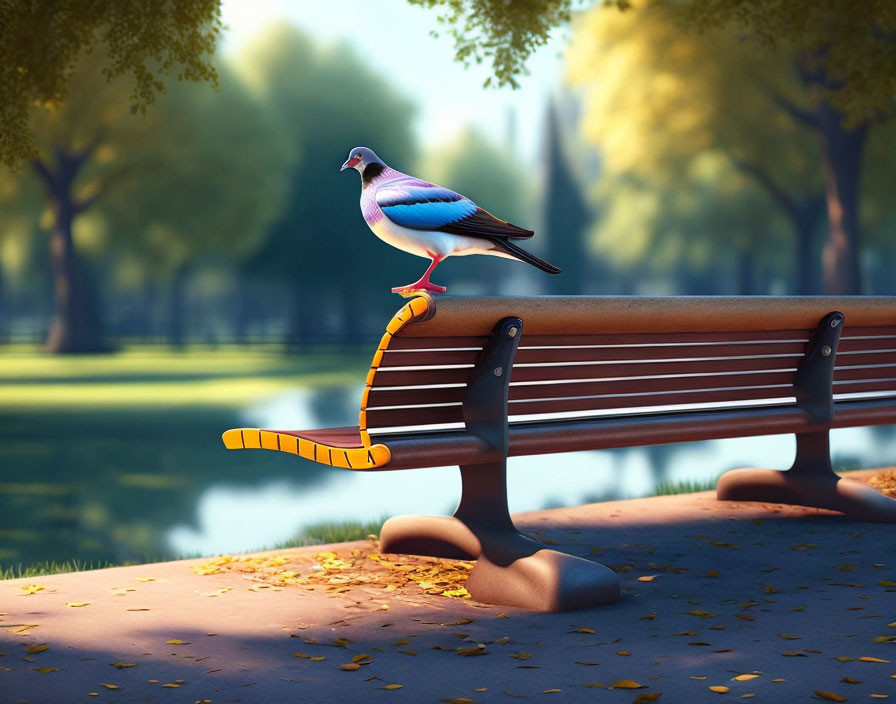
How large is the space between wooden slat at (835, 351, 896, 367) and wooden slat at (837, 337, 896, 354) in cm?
3

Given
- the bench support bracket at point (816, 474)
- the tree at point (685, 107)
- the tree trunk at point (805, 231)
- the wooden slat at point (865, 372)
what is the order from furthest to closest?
the tree trunk at point (805, 231) → the tree at point (685, 107) → the wooden slat at point (865, 372) → the bench support bracket at point (816, 474)

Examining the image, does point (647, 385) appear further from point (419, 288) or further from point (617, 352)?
point (419, 288)

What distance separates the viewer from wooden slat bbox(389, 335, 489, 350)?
14.4 ft

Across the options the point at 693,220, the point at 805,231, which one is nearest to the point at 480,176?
the point at 693,220

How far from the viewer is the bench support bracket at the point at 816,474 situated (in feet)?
20.3

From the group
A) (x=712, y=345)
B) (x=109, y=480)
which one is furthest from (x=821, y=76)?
(x=712, y=345)

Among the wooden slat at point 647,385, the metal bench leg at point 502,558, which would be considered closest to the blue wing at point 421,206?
the wooden slat at point 647,385

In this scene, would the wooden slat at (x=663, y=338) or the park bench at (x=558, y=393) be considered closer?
the park bench at (x=558, y=393)

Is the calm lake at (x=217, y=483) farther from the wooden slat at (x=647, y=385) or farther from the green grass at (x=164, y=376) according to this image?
the green grass at (x=164, y=376)

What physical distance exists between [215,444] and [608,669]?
10288mm

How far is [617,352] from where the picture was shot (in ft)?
17.1

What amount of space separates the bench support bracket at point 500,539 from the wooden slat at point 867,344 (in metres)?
2.41

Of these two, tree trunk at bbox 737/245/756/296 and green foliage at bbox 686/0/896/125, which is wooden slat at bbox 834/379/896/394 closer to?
green foliage at bbox 686/0/896/125

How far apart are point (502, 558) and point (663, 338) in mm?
1330
